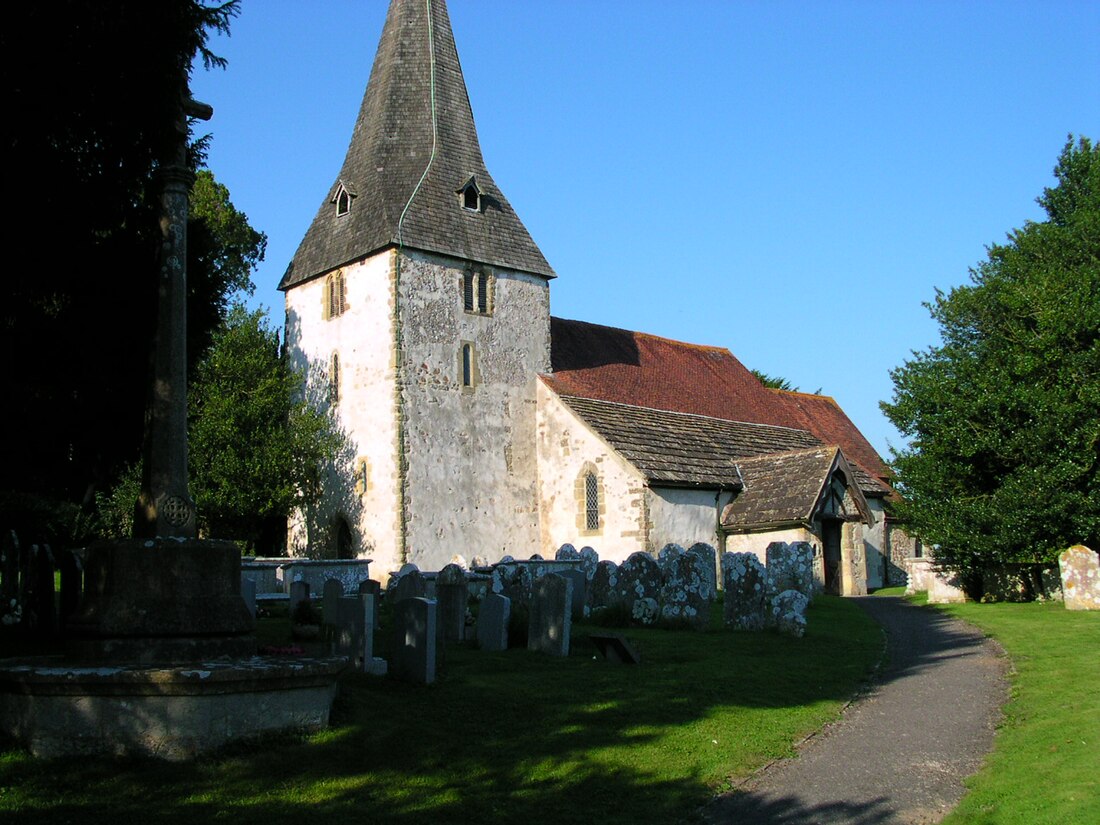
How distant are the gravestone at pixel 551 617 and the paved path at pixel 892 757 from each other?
356 centimetres

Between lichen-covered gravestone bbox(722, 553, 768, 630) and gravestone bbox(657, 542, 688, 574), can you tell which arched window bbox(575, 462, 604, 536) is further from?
lichen-covered gravestone bbox(722, 553, 768, 630)

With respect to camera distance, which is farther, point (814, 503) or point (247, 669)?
point (814, 503)

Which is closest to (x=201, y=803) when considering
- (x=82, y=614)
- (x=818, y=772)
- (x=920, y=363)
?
(x=82, y=614)

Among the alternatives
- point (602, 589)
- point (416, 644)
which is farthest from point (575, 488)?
point (416, 644)

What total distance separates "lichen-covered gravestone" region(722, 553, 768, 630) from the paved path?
2403 mm

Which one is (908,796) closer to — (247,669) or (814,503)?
(247,669)

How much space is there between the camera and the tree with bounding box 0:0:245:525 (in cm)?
984

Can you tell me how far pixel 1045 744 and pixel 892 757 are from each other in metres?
1.31

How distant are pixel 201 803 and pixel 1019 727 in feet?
23.4

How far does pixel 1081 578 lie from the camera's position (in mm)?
20047

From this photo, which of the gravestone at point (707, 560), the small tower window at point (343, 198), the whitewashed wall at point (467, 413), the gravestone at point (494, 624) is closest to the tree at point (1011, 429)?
the gravestone at point (707, 560)

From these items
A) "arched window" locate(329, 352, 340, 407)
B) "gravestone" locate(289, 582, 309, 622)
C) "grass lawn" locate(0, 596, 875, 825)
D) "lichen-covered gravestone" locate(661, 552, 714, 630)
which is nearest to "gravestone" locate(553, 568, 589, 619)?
"lichen-covered gravestone" locate(661, 552, 714, 630)

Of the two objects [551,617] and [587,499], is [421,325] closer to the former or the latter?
[587,499]

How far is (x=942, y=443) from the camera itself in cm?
2403
